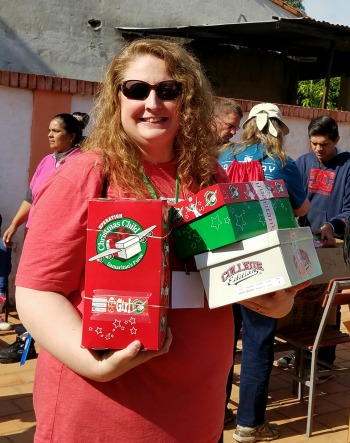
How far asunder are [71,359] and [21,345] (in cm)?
332

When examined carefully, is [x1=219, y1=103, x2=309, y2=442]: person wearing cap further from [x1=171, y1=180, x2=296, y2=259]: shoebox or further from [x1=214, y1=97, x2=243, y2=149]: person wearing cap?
[x1=171, y1=180, x2=296, y2=259]: shoebox

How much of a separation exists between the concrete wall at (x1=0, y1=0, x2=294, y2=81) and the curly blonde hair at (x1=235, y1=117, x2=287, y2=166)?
829cm

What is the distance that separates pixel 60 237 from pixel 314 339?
2.69 meters

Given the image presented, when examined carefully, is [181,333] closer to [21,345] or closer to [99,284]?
[99,284]

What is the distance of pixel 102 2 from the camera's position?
38.3 ft

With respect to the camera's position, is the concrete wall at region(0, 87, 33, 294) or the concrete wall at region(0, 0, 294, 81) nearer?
the concrete wall at region(0, 87, 33, 294)

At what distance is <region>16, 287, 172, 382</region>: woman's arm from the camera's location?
1.40m

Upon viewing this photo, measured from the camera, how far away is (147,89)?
1.63 metres

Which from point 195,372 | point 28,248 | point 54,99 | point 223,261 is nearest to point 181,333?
point 195,372

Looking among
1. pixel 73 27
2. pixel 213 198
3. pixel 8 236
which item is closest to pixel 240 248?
pixel 213 198

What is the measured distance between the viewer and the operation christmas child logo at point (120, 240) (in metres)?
1.39

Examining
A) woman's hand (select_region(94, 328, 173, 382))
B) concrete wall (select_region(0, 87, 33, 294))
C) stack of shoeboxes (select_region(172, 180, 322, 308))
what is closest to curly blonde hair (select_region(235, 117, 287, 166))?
stack of shoeboxes (select_region(172, 180, 322, 308))

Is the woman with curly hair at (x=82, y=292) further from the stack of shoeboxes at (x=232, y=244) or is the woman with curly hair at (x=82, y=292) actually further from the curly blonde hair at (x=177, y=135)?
the stack of shoeboxes at (x=232, y=244)

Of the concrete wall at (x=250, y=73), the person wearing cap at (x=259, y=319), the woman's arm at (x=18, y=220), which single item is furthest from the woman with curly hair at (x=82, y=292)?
the concrete wall at (x=250, y=73)
